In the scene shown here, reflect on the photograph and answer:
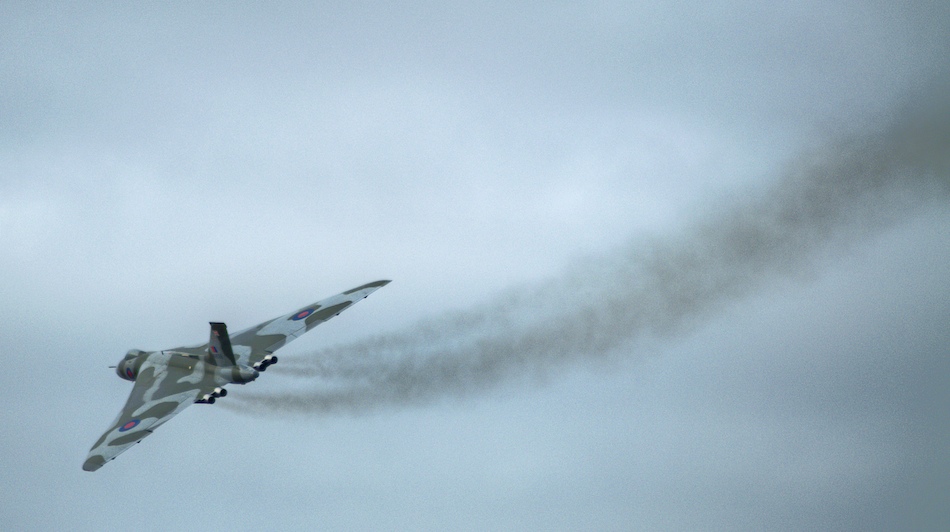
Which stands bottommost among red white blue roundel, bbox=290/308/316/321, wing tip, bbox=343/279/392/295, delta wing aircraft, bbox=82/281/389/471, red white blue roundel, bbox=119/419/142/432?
red white blue roundel, bbox=119/419/142/432

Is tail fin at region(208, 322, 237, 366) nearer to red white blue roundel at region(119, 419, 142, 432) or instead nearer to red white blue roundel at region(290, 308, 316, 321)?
red white blue roundel at region(119, 419, 142, 432)

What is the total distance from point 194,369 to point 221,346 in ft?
12.4

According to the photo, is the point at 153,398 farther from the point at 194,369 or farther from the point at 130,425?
the point at 130,425

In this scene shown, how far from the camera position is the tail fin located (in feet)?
253

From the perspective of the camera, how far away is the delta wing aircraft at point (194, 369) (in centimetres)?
7419

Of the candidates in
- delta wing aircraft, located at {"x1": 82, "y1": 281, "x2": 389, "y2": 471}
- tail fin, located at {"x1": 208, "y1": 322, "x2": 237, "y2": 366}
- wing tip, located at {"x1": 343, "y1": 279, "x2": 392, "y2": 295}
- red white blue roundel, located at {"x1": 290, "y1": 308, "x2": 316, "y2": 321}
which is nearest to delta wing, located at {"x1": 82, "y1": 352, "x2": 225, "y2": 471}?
delta wing aircraft, located at {"x1": 82, "y1": 281, "x2": 389, "y2": 471}

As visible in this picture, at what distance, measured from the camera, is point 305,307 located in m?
89.2

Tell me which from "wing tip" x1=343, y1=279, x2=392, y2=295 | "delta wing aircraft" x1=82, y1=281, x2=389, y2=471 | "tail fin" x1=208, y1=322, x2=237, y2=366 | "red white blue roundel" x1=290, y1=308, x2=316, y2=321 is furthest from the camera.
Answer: "wing tip" x1=343, y1=279, x2=392, y2=295

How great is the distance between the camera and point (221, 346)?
255ft

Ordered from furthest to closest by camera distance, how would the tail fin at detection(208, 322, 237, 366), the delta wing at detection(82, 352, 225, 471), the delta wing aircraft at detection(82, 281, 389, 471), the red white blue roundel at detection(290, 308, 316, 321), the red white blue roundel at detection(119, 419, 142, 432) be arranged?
the red white blue roundel at detection(290, 308, 316, 321) < the tail fin at detection(208, 322, 237, 366) < the red white blue roundel at detection(119, 419, 142, 432) < the delta wing aircraft at detection(82, 281, 389, 471) < the delta wing at detection(82, 352, 225, 471)

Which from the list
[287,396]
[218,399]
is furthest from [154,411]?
[287,396]

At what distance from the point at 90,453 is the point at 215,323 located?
1208 centimetres

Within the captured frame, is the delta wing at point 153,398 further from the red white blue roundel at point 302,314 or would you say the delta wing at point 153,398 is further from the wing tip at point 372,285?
the wing tip at point 372,285

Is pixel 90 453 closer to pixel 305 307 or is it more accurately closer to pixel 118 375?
pixel 118 375
